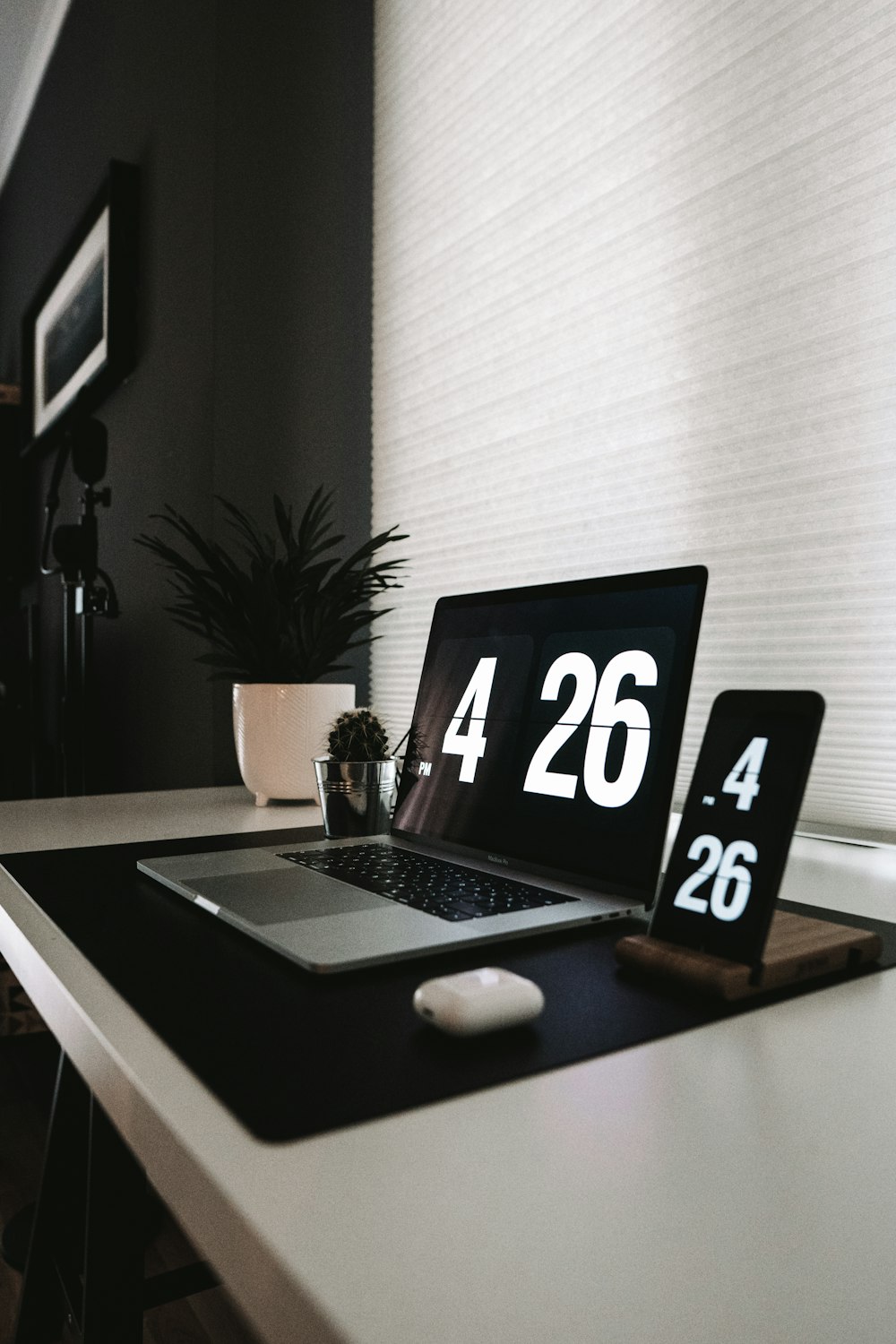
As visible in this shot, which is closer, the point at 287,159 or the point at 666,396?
the point at 666,396

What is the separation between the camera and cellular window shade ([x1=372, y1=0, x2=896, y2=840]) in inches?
39.1

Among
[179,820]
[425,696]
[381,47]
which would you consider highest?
[381,47]

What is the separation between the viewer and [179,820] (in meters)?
1.16

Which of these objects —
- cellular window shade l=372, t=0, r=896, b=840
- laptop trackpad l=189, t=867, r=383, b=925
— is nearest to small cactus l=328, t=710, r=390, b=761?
laptop trackpad l=189, t=867, r=383, b=925

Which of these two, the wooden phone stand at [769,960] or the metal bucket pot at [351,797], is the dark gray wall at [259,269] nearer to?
the metal bucket pot at [351,797]

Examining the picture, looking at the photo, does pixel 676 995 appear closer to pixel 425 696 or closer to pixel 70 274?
pixel 425 696

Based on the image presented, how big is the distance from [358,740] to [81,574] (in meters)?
1.41

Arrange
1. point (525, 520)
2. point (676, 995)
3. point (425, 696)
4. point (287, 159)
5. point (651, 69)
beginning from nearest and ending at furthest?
point (676, 995), point (425, 696), point (651, 69), point (525, 520), point (287, 159)

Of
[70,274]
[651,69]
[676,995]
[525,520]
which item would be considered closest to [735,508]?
[525,520]

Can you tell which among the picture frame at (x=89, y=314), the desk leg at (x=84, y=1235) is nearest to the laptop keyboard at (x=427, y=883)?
the desk leg at (x=84, y=1235)

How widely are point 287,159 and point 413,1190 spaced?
6.65 ft

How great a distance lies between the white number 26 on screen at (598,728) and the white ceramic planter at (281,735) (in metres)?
0.49

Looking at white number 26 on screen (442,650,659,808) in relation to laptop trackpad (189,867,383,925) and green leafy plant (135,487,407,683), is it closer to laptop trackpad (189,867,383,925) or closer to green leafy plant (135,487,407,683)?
laptop trackpad (189,867,383,925)

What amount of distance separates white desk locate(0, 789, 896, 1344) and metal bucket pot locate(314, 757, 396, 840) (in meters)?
0.52
